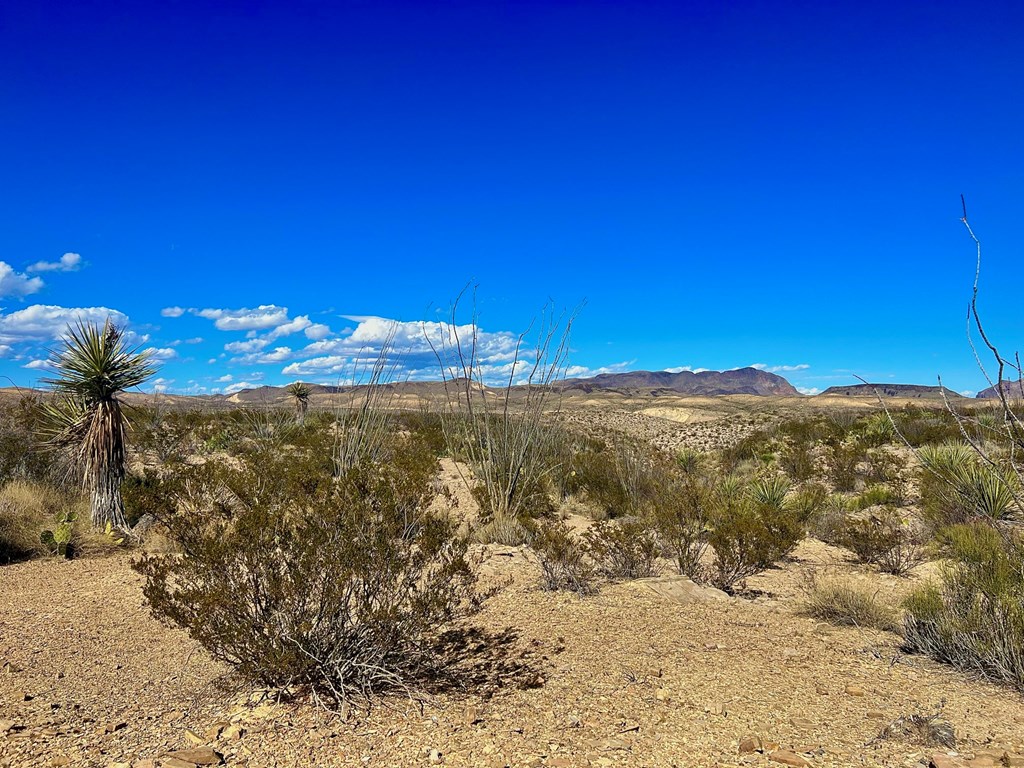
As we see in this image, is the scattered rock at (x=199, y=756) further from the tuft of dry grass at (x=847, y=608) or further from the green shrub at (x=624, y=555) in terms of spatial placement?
the tuft of dry grass at (x=847, y=608)

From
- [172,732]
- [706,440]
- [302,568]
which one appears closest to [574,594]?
[302,568]

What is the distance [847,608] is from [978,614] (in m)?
1.45

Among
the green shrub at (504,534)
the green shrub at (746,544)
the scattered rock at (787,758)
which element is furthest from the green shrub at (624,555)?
the scattered rock at (787,758)

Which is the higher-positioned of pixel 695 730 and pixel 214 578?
pixel 214 578

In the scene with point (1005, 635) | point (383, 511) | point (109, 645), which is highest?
point (383, 511)

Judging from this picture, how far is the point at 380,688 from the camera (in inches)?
170

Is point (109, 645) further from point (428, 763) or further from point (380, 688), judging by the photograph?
point (428, 763)

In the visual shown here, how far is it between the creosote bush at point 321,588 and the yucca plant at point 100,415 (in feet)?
20.9

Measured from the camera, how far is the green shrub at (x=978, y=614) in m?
4.65

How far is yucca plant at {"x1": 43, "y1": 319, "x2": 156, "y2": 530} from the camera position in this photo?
9961 millimetres

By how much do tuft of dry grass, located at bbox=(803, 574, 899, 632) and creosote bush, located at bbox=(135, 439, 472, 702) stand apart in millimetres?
3810

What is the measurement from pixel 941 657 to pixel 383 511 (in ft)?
13.8

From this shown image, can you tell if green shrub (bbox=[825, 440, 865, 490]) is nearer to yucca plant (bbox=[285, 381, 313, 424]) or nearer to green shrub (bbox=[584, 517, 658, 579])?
green shrub (bbox=[584, 517, 658, 579])

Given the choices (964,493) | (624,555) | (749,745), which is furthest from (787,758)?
(964,493)
